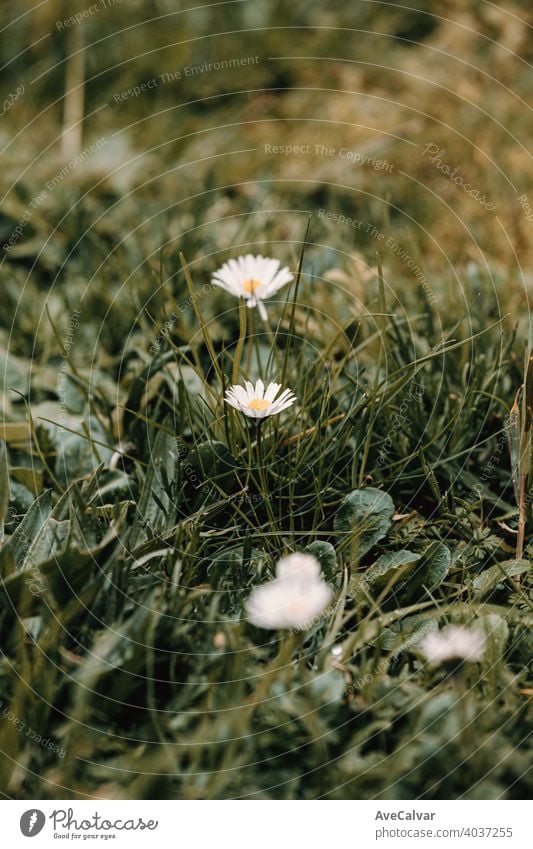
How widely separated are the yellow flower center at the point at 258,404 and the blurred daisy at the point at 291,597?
0.24 m

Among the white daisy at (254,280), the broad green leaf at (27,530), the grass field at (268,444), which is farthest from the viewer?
the white daisy at (254,280)

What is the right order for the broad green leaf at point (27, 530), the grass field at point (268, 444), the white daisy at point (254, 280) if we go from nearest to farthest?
the grass field at point (268, 444) < the broad green leaf at point (27, 530) < the white daisy at point (254, 280)

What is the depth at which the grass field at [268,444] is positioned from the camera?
1.17 meters

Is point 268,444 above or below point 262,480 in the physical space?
above

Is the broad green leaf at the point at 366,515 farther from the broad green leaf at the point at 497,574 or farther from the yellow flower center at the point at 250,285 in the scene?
the yellow flower center at the point at 250,285

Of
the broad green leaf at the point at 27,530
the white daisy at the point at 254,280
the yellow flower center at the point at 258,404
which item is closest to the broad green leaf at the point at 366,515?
the yellow flower center at the point at 258,404

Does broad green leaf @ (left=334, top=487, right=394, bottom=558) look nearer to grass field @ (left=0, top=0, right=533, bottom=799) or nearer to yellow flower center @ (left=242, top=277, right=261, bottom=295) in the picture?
grass field @ (left=0, top=0, right=533, bottom=799)

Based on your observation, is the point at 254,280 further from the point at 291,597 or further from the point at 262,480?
the point at 291,597

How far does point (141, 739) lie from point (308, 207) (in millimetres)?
1646

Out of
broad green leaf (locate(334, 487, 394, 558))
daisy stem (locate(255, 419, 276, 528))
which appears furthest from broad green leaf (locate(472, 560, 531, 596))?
daisy stem (locate(255, 419, 276, 528))

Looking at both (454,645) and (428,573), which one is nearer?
(454,645)

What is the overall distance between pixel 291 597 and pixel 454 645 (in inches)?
9.4

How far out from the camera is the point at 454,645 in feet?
4.07
